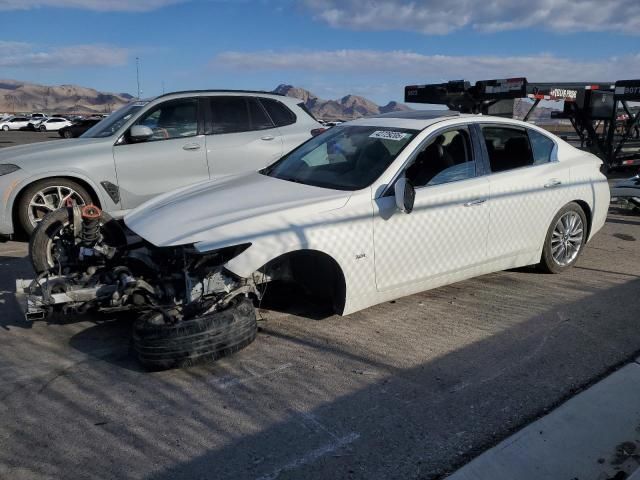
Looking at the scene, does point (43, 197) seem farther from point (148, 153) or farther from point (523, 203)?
point (523, 203)

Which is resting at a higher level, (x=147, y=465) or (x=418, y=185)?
(x=418, y=185)

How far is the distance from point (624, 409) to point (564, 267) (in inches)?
112

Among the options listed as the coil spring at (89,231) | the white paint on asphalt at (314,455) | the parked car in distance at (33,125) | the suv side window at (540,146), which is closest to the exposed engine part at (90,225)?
the coil spring at (89,231)

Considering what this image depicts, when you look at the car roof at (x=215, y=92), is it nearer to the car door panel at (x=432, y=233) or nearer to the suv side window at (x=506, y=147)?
the suv side window at (x=506, y=147)

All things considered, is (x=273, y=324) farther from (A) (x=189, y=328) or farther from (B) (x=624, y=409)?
(B) (x=624, y=409)

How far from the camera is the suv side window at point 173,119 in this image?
24.3 feet

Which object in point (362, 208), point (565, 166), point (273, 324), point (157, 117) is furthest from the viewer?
point (157, 117)

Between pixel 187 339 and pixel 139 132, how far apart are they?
414 centimetres

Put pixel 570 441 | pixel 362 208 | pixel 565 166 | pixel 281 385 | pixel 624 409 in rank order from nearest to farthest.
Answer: pixel 570 441 → pixel 624 409 → pixel 281 385 → pixel 362 208 → pixel 565 166

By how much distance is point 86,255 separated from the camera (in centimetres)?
435

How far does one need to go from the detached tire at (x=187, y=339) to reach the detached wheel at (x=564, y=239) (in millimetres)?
3311

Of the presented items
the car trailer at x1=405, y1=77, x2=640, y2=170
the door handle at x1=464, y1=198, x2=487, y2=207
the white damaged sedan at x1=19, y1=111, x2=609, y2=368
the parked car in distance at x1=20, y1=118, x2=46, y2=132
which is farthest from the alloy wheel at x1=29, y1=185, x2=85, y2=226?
the parked car in distance at x1=20, y1=118, x2=46, y2=132

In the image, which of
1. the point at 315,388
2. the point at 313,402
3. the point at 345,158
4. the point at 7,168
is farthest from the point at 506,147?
the point at 7,168

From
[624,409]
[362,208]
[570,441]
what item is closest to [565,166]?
[362,208]
